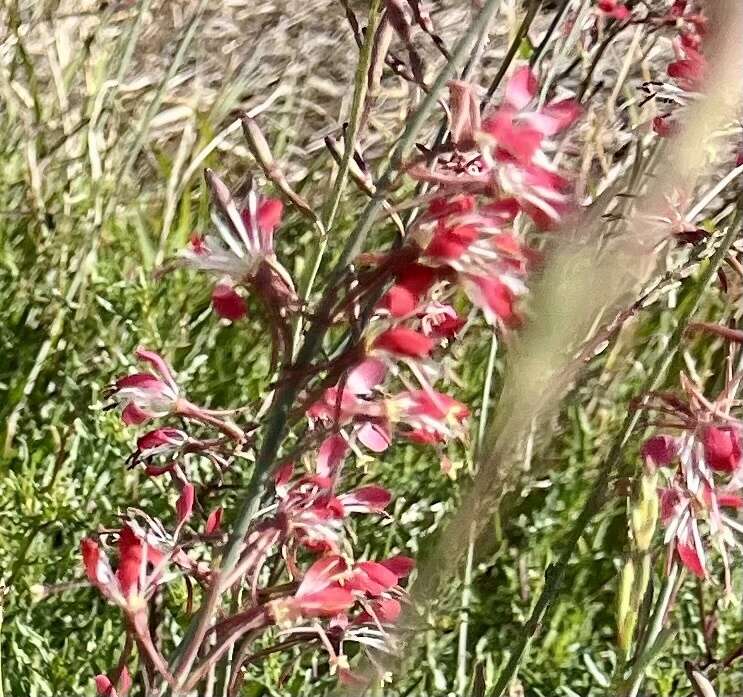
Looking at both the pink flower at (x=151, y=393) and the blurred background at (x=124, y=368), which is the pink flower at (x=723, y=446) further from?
the pink flower at (x=151, y=393)

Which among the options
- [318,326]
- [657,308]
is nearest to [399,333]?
[318,326]

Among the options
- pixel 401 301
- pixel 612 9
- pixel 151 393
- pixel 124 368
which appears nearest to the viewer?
pixel 401 301

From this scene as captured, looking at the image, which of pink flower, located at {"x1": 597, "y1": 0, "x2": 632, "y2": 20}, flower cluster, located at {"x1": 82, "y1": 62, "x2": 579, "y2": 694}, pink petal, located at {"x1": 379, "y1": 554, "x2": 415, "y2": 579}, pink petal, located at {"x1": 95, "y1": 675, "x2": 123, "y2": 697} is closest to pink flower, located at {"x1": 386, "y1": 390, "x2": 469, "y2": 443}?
flower cluster, located at {"x1": 82, "y1": 62, "x2": 579, "y2": 694}

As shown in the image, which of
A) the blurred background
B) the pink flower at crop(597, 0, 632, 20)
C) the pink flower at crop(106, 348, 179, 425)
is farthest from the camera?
the blurred background

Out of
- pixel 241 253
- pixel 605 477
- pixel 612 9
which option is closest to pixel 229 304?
pixel 241 253

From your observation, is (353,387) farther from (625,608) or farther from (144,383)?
(625,608)

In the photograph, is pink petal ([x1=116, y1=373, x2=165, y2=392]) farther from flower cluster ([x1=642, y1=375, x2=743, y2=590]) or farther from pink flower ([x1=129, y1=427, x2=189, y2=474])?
flower cluster ([x1=642, y1=375, x2=743, y2=590])

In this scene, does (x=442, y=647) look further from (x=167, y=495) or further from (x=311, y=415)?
(x=311, y=415)
